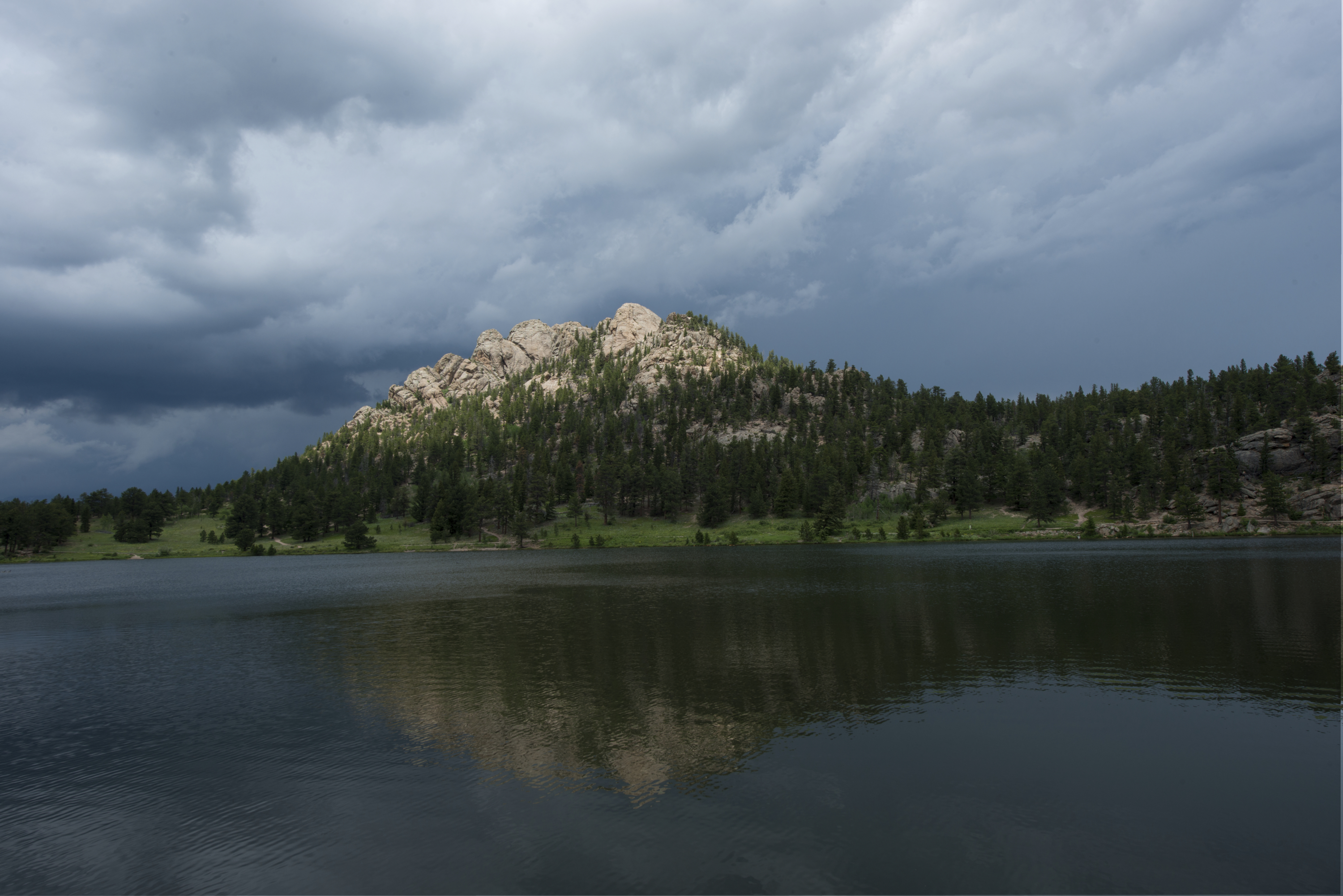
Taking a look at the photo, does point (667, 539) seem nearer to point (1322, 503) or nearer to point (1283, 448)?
point (1322, 503)

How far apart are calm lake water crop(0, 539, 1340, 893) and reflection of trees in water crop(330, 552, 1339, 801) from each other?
0.25 m

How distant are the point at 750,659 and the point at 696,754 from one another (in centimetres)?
1411

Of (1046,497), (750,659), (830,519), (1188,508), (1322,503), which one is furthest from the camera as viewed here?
(1046,497)

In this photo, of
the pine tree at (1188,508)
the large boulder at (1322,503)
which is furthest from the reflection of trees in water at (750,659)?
the large boulder at (1322,503)

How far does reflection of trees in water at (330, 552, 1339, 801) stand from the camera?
76.3 feet

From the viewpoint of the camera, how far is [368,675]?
34562 mm

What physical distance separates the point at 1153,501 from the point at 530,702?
202027 mm

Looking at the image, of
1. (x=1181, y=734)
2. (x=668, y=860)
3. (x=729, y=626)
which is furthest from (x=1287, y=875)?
(x=729, y=626)

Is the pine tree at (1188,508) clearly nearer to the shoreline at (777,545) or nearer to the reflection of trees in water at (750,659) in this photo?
the shoreline at (777,545)

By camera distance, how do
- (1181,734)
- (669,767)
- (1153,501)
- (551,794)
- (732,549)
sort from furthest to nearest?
(1153,501) → (732,549) → (1181,734) → (669,767) → (551,794)

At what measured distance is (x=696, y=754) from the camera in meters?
21.2

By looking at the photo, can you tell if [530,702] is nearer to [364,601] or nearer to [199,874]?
[199,874]

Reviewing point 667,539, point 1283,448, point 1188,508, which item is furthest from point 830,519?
point 1283,448

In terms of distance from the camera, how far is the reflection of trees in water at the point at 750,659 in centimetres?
2327
